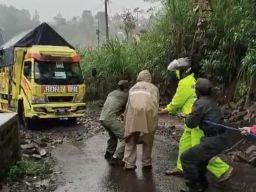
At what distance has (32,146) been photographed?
10.6 metres

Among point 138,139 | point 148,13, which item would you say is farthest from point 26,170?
point 148,13

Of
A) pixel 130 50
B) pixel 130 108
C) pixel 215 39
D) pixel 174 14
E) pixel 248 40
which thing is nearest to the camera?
pixel 130 108

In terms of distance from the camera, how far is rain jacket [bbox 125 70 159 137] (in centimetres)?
807

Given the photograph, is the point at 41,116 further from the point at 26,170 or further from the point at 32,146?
the point at 26,170

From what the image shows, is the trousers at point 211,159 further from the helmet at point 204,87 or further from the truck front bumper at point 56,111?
the truck front bumper at point 56,111

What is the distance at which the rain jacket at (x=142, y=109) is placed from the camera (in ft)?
26.5

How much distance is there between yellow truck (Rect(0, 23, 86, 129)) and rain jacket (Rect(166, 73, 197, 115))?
7.33m

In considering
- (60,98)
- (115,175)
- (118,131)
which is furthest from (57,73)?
(115,175)

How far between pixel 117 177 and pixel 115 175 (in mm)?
161

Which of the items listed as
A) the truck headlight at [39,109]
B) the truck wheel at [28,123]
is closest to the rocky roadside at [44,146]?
the truck wheel at [28,123]

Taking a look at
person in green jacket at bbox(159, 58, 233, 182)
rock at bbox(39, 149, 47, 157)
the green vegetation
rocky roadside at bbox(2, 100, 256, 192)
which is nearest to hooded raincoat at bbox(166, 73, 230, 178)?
person in green jacket at bbox(159, 58, 233, 182)

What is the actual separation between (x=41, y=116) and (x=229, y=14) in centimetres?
637

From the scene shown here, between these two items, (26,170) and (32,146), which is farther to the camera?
(32,146)

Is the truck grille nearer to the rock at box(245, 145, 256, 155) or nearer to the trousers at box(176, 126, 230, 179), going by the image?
the rock at box(245, 145, 256, 155)
